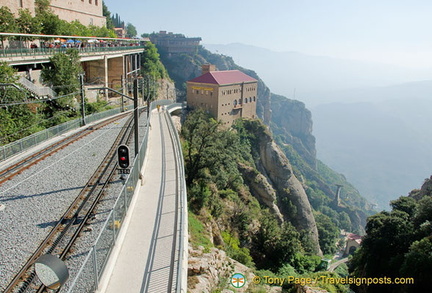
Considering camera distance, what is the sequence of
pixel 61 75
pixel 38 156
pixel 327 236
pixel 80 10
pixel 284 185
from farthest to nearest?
pixel 327 236 < pixel 80 10 < pixel 284 185 < pixel 61 75 < pixel 38 156

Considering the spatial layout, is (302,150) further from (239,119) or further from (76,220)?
(76,220)

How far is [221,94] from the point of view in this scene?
65.6 metres

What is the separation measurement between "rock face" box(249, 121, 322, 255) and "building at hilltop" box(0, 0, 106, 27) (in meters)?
39.1

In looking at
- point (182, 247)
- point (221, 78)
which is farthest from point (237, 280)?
point (221, 78)

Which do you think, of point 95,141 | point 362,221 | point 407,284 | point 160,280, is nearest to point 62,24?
point 95,141

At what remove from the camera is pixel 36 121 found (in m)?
28.2

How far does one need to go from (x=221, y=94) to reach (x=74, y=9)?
2999cm

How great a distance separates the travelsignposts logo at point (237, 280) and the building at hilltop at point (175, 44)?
140 meters

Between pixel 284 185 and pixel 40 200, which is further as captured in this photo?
pixel 284 185

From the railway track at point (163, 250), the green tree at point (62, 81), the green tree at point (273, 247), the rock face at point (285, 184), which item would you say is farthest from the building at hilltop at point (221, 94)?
the railway track at point (163, 250)

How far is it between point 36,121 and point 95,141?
5.60 meters

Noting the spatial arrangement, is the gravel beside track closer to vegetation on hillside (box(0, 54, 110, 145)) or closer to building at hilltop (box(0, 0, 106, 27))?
vegetation on hillside (box(0, 54, 110, 145))

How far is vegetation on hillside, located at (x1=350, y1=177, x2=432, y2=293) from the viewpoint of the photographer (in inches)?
850

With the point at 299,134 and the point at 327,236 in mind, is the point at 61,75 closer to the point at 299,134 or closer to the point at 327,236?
the point at 327,236
